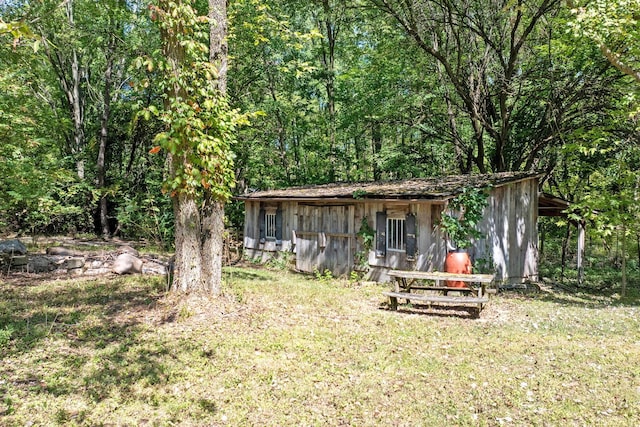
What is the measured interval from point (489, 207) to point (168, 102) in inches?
342

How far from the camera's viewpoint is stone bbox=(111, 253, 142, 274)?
428 inches

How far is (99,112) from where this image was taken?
72.5 feet

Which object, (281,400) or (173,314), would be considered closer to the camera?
(281,400)

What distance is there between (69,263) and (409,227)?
924cm

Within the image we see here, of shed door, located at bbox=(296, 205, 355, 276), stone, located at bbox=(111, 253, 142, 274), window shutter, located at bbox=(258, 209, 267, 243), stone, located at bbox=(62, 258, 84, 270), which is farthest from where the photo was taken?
window shutter, located at bbox=(258, 209, 267, 243)

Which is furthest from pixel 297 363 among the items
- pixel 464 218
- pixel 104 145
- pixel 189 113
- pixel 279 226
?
pixel 104 145

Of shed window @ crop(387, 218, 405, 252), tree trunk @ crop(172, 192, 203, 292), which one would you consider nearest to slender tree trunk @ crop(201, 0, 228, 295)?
tree trunk @ crop(172, 192, 203, 292)

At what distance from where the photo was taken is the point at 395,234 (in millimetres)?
11906

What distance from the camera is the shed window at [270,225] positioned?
53.7ft

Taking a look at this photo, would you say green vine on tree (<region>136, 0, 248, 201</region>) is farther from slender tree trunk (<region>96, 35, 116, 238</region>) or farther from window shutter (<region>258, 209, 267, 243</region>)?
slender tree trunk (<region>96, 35, 116, 238</region>)

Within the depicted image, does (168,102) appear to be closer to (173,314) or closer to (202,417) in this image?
(173,314)

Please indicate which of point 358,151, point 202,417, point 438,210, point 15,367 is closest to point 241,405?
point 202,417

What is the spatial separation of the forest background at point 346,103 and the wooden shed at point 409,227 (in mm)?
1941

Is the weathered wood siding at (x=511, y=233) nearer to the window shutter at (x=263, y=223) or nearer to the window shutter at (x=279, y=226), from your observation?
the window shutter at (x=279, y=226)
